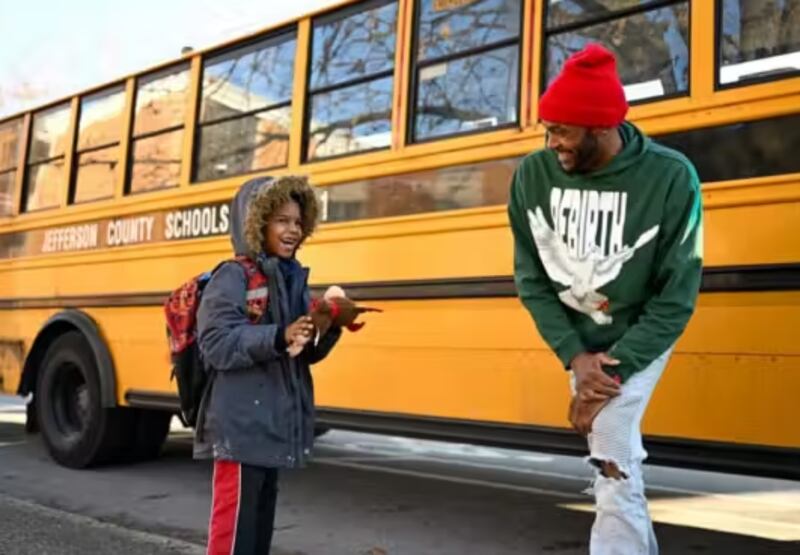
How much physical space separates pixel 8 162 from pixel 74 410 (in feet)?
6.63

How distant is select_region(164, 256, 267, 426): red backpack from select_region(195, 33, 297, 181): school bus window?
2.12 meters

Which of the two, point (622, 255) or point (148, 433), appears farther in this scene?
point (148, 433)

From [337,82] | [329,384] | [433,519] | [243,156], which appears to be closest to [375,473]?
[433,519]

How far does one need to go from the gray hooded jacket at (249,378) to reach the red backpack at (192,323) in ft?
0.08

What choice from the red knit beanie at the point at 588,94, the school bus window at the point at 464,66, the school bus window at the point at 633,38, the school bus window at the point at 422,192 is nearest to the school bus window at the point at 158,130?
the school bus window at the point at 422,192

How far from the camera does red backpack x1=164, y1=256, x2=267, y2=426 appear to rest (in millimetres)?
2568

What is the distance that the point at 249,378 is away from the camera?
2.50m

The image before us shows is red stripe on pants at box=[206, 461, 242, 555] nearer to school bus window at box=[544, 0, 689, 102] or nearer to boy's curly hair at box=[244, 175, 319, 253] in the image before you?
boy's curly hair at box=[244, 175, 319, 253]

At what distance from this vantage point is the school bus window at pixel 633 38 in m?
3.29

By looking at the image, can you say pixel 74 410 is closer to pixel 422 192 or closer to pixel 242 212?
pixel 422 192

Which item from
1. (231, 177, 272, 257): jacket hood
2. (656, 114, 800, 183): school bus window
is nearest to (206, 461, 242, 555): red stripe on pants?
(231, 177, 272, 257): jacket hood

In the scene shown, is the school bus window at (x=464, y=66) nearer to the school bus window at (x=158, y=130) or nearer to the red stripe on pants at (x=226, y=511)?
the school bus window at (x=158, y=130)

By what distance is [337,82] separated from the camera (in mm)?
4434

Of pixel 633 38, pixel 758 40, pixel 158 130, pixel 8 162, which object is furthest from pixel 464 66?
pixel 8 162
